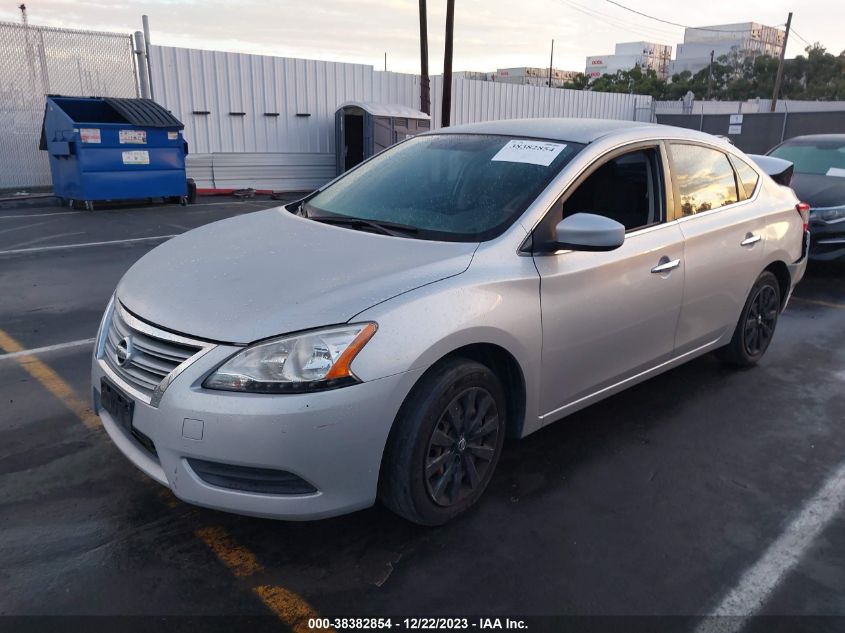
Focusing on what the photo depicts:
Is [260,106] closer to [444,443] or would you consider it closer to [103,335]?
[103,335]

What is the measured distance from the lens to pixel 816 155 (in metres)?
8.77

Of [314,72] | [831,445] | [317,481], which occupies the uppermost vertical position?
[314,72]

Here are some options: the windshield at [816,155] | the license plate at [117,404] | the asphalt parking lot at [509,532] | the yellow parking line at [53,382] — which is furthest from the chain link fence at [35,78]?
the windshield at [816,155]

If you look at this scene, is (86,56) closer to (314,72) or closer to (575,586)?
(314,72)

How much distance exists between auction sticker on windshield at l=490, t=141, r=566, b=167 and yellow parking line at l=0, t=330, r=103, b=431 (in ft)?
8.56

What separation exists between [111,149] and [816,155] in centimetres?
1108

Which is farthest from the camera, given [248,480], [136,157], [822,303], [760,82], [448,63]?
[760,82]

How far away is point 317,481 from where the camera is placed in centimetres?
240

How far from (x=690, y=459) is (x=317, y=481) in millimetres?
2147

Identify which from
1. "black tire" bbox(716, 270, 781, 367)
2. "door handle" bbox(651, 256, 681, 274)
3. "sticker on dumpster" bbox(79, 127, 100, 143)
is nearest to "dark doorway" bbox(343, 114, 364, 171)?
"sticker on dumpster" bbox(79, 127, 100, 143)

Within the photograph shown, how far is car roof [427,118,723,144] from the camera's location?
11.6 feet

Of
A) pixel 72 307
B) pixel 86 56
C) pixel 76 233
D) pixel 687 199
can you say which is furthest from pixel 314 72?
pixel 687 199

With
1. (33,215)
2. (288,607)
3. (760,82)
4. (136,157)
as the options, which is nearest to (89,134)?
(136,157)

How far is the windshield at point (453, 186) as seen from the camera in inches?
124
